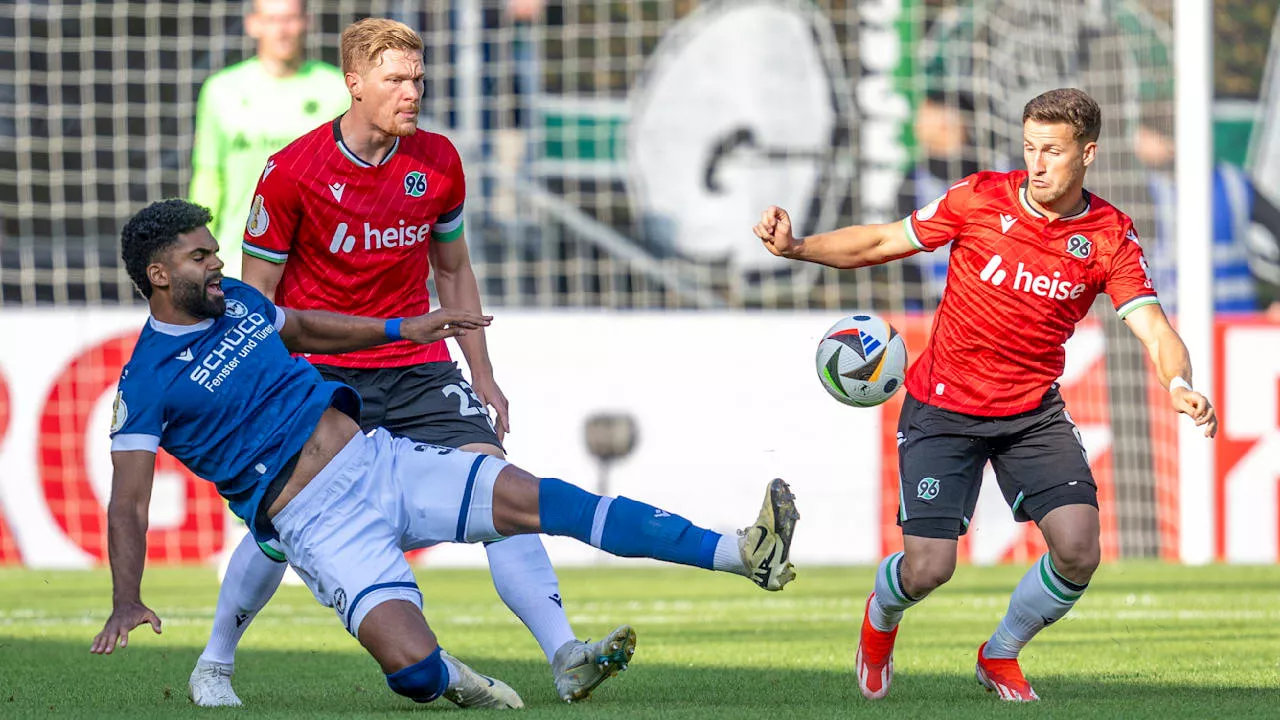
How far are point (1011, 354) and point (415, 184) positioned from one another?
79.2 inches

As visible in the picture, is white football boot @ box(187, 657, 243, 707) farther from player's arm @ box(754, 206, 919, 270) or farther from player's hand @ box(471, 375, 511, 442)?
player's arm @ box(754, 206, 919, 270)

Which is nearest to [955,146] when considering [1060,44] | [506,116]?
[1060,44]

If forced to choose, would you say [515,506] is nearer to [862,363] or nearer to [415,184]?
[415,184]

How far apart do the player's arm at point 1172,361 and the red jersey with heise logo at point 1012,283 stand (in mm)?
57

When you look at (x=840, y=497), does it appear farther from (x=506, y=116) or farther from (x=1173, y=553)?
(x=506, y=116)

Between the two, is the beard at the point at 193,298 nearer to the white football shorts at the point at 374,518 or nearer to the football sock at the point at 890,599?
the white football shorts at the point at 374,518

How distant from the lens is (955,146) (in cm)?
1448

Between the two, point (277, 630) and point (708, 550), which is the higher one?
point (708, 550)

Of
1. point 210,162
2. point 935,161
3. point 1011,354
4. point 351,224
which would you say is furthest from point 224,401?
point 935,161

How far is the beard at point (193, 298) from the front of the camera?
539cm

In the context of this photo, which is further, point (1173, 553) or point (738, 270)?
point (738, 270)

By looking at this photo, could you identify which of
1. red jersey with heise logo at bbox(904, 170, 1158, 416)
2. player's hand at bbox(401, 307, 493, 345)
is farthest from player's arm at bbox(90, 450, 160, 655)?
red jersey with heise logo at bbox(904, 170, 1158, 416)

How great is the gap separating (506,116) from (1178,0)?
539cm

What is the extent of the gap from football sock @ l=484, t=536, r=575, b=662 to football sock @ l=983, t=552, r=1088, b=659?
4.53 ft
